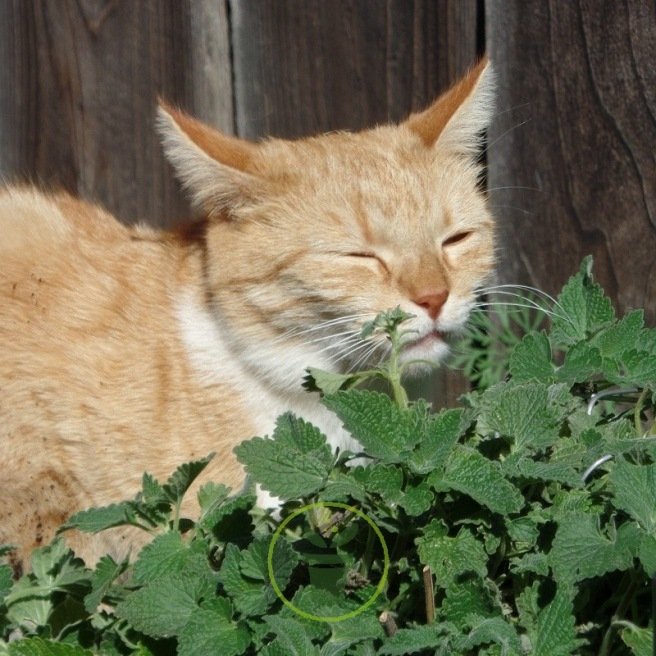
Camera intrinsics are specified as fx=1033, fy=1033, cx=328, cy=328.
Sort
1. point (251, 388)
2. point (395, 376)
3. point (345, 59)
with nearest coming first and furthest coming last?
point (395, 376), point (251, 388), point (345, 59)

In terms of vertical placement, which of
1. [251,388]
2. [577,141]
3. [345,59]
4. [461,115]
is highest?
[345,59]

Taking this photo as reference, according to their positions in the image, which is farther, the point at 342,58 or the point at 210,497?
the point at 342,58

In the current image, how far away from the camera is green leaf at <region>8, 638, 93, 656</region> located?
3.74ft

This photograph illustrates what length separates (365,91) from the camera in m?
3.47

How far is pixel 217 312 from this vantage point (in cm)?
259

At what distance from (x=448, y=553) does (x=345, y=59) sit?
2574mm

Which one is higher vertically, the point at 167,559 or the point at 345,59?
the point at 345,59

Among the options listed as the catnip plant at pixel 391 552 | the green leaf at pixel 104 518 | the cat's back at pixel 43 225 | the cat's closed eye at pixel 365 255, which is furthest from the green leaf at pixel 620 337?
the cat's back at pixel 43 225

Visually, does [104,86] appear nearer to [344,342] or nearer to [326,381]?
[344,342]

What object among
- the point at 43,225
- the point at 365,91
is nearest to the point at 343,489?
the point at 43,225

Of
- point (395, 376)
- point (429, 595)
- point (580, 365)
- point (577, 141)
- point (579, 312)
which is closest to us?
point (429, 595)

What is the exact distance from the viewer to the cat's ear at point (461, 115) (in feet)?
8.63

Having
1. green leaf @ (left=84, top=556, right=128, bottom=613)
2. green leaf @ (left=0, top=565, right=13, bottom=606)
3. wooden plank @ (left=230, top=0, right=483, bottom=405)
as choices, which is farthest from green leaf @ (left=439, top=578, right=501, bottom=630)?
wooden plank @ (left=230, top=0, right=483, bottom=405)

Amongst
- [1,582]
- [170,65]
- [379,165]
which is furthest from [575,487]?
[170,65]
